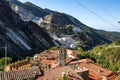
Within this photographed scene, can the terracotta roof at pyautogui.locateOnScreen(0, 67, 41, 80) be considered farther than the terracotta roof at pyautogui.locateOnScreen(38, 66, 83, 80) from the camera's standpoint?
No

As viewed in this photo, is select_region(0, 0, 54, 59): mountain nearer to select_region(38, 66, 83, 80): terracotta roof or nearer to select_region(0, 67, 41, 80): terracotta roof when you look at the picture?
select_region(38, 66, 83, 80): terracotta roof

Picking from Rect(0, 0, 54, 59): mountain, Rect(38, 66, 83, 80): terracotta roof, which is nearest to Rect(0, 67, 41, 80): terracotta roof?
Rect(38, 66, 83, 80): terracotta roof

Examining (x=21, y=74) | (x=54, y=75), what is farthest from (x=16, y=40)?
(x=21, y=74)

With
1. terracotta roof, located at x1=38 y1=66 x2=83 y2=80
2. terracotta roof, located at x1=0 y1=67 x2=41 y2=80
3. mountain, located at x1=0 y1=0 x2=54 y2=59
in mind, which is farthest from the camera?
mountain, located at x1=0 y1=0 x2=54 y2=59

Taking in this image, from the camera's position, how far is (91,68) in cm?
6475

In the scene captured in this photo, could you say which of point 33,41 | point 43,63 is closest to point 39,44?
point 33,41

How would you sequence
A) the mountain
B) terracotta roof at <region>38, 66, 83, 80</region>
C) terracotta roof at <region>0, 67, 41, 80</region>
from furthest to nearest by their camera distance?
the mountain < terracotta roof at <region>38, 66, 83, 80</region> < terracotta roof at <region>0, 67, 41, 80</region>

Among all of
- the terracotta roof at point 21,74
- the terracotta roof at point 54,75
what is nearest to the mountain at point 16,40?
the terracotta roof at point 54,75

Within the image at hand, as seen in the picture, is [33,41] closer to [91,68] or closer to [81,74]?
[91,68]

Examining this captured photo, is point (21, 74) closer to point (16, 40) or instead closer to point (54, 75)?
point (54, 75)

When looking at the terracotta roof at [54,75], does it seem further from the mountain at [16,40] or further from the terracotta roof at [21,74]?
the mountain at [16,40]

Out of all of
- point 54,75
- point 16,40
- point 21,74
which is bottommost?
point 16,40

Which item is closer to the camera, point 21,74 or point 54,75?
point 21,74

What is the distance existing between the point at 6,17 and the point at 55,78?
157362mm
